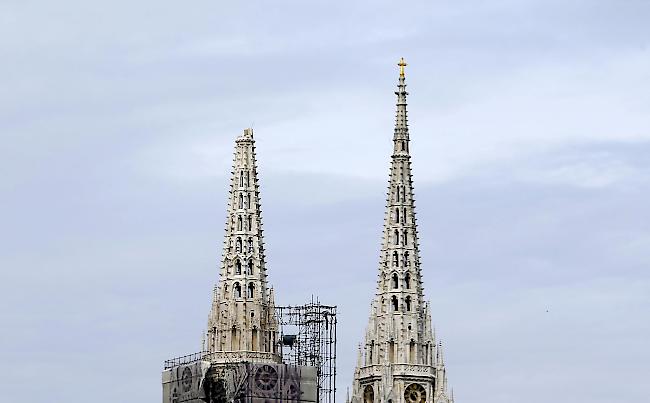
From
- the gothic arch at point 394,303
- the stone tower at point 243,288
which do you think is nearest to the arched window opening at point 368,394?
the gothic arch at point 394,303

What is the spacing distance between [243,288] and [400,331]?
14581mm

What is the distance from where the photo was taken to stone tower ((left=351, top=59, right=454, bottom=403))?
6850 inches

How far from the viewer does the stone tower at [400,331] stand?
17400 cm

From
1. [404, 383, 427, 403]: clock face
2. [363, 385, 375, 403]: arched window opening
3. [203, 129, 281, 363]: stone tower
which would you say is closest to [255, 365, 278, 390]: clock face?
[203, 129, 281, 363]: stone tower

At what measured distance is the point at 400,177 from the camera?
586ft

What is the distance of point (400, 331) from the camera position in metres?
174

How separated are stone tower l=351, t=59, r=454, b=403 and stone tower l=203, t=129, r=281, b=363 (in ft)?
28.7

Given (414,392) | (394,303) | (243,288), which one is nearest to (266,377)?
(243,288)

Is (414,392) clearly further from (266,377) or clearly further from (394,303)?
(266,377)

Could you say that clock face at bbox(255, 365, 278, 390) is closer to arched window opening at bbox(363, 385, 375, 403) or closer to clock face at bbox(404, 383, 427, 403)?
arched window opening at bbox(363, 385, 375, 403)

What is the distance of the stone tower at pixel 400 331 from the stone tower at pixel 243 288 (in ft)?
28.7

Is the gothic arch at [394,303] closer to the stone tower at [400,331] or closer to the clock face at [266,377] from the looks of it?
the stone tower at [400,331]

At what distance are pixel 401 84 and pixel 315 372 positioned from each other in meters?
25.0

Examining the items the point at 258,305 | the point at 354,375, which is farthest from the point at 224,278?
the point at 354,375
